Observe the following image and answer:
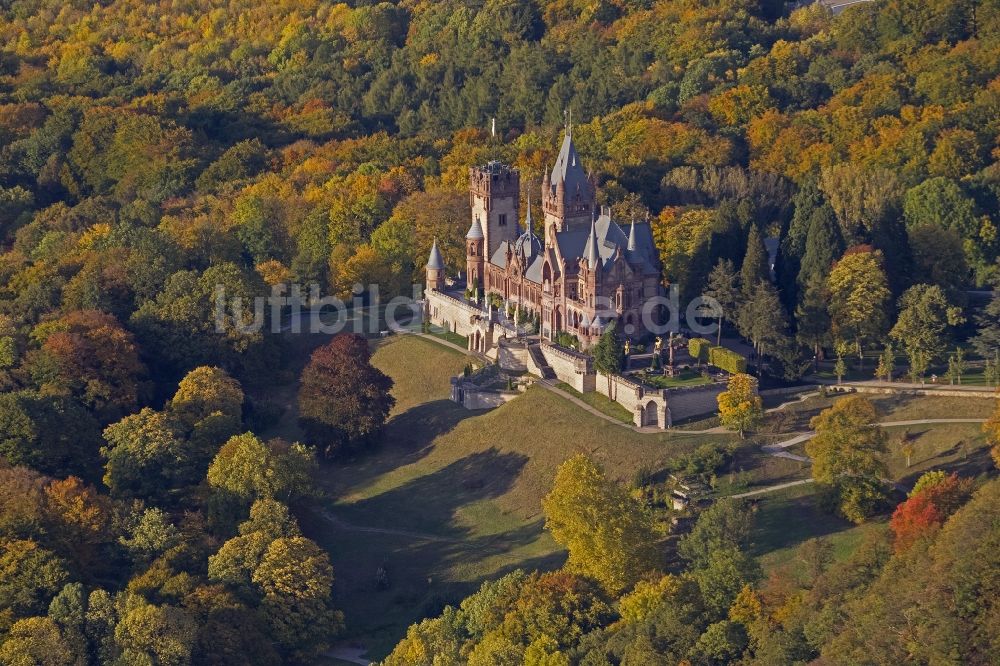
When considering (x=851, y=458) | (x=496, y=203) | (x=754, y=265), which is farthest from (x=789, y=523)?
(x=496, y=203)

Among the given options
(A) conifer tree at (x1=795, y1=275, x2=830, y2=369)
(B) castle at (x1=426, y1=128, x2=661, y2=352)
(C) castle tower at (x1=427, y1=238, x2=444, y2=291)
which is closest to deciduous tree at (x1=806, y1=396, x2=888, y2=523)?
(A) conifer tree at (x1=795, y1=275, x2=830, y2=369)

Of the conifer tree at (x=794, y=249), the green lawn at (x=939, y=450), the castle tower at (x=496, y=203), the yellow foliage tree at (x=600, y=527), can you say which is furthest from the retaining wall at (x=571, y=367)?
the green lawn at (x=939, y=450)

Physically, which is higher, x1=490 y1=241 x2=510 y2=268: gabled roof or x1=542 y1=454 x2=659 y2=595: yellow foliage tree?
x1=490 y1=241 x2=510 y2=268: gabled roof

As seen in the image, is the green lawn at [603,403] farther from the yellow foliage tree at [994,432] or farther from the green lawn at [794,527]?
the yellow foliage tree at [994,432]

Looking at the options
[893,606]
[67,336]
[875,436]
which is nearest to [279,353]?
[67,336]

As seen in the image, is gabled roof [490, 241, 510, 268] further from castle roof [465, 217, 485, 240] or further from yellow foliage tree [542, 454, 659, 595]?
yellow foliage tree [542, 454, 659, 595]

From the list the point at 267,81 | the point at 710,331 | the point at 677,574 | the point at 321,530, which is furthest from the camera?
the point at 267,81

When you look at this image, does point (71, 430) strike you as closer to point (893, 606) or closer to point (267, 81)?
point (893, 606)
